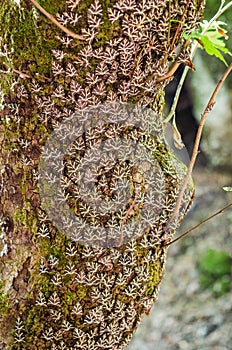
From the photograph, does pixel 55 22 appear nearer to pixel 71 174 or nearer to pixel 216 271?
pixel 71 174

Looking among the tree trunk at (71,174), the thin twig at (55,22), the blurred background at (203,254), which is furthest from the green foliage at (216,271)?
the thin twig at (55,22)

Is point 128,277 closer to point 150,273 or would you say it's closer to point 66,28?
point 150,273

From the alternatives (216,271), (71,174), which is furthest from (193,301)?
(71,174)

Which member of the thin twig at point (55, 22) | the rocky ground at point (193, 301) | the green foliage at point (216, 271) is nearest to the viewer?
the thin twig at point (55, 22)

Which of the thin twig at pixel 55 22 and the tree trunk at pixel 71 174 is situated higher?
the thin twig at pixel 55 22

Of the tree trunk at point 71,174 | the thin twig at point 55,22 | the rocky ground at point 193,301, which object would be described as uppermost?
the thin twig at point 55,22

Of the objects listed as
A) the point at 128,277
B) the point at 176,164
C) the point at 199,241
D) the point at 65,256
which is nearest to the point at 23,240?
the point at 65,256

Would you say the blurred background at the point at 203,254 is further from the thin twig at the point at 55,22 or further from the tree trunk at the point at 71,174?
the thin twig at the point at 55,22

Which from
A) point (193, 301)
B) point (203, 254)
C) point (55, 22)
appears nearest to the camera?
point (55, 22)
